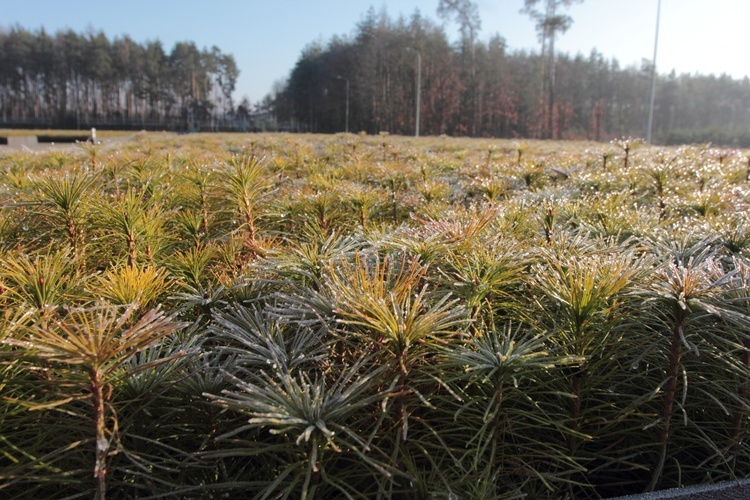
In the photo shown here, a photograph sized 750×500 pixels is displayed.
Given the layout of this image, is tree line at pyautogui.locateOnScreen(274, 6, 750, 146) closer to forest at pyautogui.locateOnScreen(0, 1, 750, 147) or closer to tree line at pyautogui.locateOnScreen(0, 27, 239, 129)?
forest at pyautogui.locateOnScreen(0, 1, 750, 147)

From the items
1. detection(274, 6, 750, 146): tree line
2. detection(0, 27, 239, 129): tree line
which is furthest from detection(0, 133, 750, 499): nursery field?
detection(0, 27, 239, 129): tree line

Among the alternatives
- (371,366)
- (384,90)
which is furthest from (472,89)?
(371,366)

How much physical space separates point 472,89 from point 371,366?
4221cm

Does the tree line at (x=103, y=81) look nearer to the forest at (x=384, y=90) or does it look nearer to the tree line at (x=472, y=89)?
the forest at (x=384, y=90)

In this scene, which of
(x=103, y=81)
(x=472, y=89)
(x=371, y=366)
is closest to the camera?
(x=371, y=366)

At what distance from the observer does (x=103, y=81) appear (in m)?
57.5

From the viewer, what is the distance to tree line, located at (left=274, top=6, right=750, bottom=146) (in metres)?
37.2

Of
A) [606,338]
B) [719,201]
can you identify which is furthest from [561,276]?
[719,201]

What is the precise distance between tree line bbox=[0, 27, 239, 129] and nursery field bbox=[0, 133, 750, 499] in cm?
5909

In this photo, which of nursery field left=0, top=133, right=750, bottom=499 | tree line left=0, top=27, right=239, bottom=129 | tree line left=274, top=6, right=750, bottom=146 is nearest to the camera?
nursery field left=0, top=133, right=750, bottom=499

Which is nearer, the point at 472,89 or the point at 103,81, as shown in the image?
the point at 472,89

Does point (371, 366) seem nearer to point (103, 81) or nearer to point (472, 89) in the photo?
point (472, 89)

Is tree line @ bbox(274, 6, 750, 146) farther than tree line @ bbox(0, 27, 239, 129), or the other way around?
tree line @ bbox(0, 27, 239, 129)

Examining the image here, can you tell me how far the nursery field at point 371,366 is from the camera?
73cm
